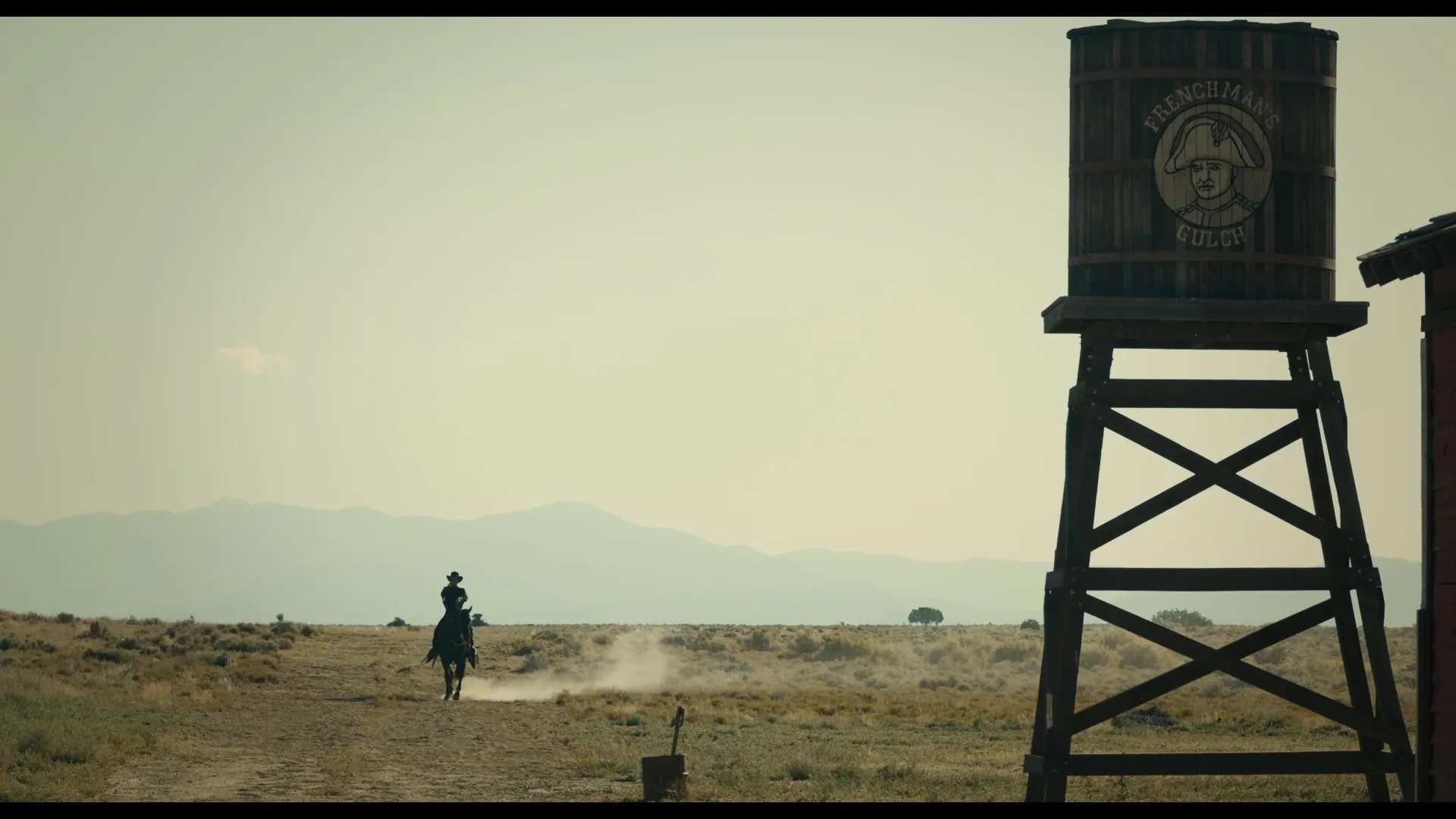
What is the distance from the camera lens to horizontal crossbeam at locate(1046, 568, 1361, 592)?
19766 millimetres

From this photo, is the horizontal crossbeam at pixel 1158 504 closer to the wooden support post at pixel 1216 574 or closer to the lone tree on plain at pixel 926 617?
the wooden support post at pixel 1216 574

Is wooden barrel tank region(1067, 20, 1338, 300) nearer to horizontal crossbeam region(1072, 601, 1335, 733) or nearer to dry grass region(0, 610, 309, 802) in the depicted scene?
horizontal crossbeam region(1072, 601, 1335, 733)

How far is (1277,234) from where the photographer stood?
2019 cm

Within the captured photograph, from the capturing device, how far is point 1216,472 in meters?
20.1

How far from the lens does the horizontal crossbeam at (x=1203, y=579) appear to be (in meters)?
19.8

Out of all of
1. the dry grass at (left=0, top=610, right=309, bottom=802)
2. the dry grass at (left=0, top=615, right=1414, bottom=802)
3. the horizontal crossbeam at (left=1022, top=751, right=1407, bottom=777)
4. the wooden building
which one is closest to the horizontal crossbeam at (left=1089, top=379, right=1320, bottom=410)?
the wooden building

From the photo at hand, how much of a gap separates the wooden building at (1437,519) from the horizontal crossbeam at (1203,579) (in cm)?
297

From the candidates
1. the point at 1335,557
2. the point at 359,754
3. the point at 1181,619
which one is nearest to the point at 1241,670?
the point at 1335,557

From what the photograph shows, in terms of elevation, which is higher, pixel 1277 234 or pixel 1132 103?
pixel 1132 103

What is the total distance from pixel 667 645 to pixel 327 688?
3464 cm

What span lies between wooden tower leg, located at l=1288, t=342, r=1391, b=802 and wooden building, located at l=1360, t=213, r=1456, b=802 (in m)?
3.26

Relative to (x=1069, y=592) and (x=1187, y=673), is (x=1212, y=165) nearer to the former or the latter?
(x=1069, y=592)

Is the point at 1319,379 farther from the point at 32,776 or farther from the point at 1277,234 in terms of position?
the point at 32,776
